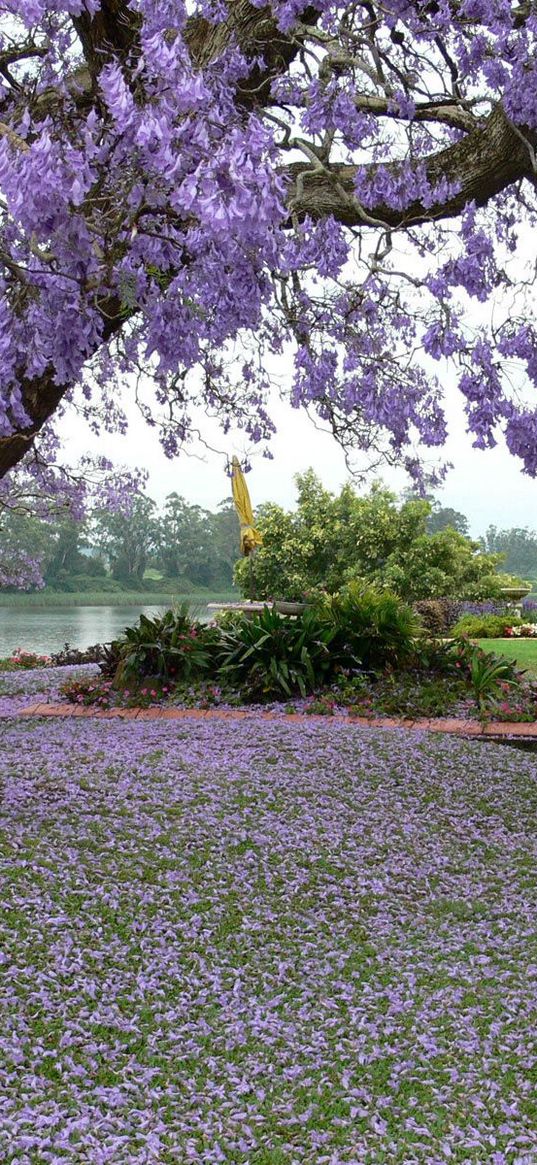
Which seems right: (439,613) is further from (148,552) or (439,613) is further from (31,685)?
(148,552)

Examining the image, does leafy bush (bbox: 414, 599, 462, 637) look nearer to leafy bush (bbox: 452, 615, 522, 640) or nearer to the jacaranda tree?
leafy bush (bbox: 452, 615, 522, 640)

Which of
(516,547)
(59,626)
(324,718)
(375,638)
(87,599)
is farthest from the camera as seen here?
(516,547)

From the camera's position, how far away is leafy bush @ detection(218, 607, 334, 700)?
7.89 m

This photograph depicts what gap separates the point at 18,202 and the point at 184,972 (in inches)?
107

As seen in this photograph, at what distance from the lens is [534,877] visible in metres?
4.40

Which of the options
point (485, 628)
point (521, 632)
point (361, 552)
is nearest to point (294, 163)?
point (485, 628)

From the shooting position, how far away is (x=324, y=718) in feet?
23.3

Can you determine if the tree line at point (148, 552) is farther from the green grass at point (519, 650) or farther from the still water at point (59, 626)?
the green grass at point (519, 650)

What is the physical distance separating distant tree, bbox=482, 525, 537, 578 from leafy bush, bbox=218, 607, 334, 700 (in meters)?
36.2

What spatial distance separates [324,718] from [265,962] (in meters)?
3.72

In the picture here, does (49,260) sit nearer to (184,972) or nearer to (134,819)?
(134,819)

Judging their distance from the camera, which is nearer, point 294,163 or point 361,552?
point 294,163

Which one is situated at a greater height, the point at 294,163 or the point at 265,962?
the point at 294,163

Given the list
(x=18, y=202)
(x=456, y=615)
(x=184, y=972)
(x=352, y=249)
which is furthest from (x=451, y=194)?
(x=456, y=615)
